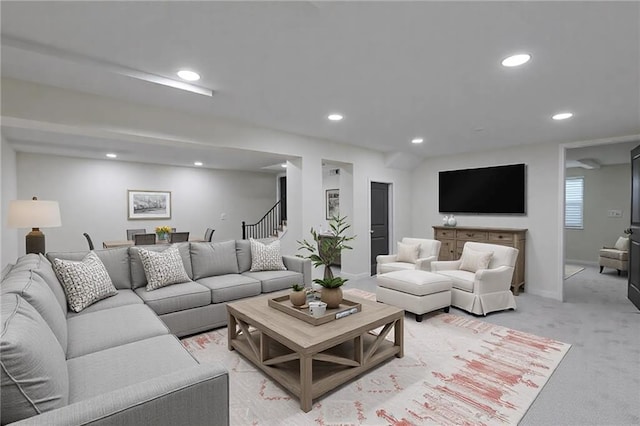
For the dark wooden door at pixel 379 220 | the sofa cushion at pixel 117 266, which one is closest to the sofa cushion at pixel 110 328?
the sofa cushion at pixel 117 266

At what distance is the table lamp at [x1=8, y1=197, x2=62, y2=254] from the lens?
2965 millimetres

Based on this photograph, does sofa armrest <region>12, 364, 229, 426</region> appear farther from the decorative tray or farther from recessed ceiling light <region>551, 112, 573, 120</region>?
recessed ceiling light <region>551, 112, 573, 120</region>

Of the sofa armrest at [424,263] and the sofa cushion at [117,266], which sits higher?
the sofa cushion at [117,266]

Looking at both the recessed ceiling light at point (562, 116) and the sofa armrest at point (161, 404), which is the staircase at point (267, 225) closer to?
the recessed ceiling light at point (562, 116)

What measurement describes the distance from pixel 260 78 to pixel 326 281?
1800 mm

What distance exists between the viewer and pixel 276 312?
266 cm

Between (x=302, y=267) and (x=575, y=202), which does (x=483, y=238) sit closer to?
(x=302, y=267)

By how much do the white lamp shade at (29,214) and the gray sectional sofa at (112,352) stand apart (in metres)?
0.38

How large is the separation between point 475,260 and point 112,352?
4.10 meters

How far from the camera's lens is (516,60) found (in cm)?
229

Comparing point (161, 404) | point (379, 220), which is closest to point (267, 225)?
point (379, 220)

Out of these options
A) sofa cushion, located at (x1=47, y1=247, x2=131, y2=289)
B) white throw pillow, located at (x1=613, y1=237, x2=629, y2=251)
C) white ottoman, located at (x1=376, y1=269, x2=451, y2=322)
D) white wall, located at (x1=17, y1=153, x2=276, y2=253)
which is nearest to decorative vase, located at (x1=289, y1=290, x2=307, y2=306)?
white ottoman, located at (x1=376, y1=269, x2=451, y2=322)

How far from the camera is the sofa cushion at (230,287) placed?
3.31m

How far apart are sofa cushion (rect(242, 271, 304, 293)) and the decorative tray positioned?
2.68ft
